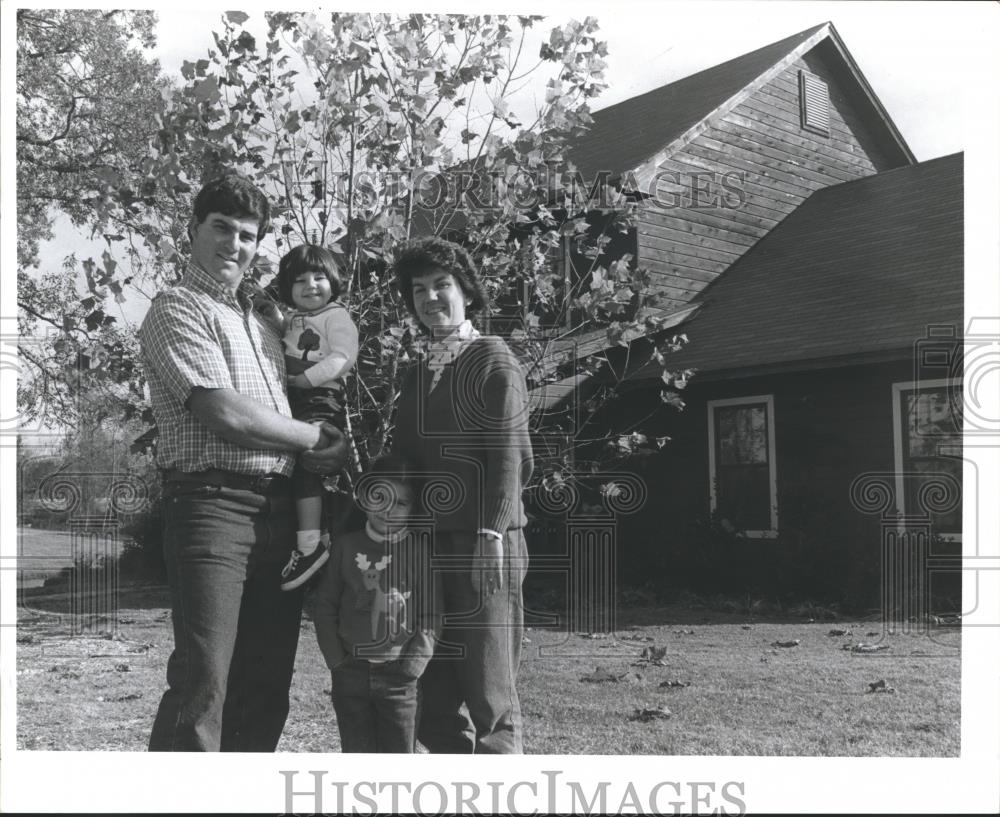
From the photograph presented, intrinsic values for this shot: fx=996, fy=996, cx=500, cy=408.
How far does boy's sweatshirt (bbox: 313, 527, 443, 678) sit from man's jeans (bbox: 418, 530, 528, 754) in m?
0.05

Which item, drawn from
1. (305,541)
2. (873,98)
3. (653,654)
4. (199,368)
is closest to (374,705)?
(305,541)

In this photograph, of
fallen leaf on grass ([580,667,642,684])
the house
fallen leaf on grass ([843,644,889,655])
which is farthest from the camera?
the house

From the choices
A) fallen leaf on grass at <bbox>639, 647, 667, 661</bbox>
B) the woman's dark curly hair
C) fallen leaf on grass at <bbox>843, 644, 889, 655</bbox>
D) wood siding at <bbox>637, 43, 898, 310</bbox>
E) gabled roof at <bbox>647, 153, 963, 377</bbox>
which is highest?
wood siding at <bbox>637, 43, 898, 310</bbox>

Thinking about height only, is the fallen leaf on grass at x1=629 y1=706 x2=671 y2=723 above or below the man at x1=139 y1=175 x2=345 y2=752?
below

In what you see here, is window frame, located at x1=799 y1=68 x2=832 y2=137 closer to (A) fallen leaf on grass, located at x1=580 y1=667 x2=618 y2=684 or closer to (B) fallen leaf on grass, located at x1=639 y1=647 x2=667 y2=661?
(B) fallen leaf on grass, located at x1=639 y1=647 x2=667 y2=661

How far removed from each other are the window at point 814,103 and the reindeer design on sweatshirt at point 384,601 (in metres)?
11.4

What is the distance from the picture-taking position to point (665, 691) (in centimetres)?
532

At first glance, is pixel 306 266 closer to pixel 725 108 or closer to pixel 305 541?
pixel 305 541

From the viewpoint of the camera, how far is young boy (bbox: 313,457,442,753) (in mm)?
2814

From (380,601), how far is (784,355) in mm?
6612

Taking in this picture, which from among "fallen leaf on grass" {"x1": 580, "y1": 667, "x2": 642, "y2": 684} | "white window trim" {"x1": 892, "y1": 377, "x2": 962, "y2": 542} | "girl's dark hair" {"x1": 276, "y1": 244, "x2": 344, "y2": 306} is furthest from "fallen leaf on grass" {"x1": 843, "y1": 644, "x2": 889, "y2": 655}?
"girl's dark hair" {"x1": 276, "y1": 244, "x2": 344, "y2": 306}

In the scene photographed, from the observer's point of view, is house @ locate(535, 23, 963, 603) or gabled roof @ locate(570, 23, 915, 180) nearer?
house @ locate(535, 23, 963, 603)

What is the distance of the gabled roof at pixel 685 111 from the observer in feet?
35.6

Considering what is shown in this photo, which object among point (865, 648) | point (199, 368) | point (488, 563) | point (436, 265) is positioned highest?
point (436, 265)
